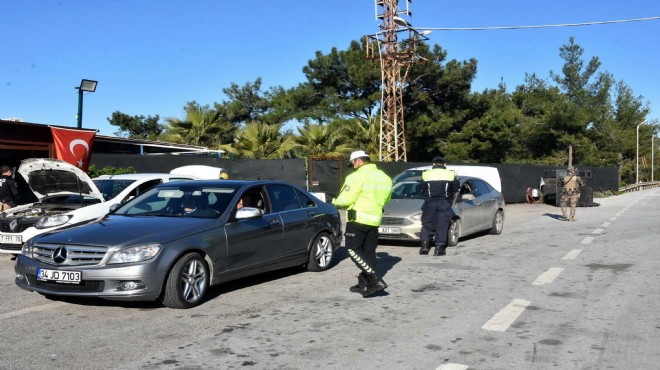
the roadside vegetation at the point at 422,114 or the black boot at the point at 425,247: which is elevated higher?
the roadside vegetation at the point at 422,114

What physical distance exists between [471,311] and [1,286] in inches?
229

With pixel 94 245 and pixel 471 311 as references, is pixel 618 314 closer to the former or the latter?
pixel 471 311

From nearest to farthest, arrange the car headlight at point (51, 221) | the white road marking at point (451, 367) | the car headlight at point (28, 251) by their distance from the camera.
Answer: the white road marking at point (451, 367), the car headlight at point (28, 251), the car headlight at point (51, 221)

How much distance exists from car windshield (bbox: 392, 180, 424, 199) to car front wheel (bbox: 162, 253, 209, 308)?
6.58 meters

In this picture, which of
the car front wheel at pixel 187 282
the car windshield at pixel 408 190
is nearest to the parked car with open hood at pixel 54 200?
the car front wheel at pixel 187 282

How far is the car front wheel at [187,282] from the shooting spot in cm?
626

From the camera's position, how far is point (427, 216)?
429 inches

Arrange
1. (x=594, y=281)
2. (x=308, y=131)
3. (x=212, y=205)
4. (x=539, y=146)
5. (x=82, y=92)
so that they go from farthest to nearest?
(x=539, y=146), (x=308, y=131), (x=82, y=92), (x=594, y=281), (x=212, y=205)

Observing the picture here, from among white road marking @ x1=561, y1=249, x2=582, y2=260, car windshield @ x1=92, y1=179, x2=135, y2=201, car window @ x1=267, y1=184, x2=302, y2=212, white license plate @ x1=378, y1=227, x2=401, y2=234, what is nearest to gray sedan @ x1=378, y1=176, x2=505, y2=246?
white license plate @ x1=378, y1=227, x2=401, y2=234

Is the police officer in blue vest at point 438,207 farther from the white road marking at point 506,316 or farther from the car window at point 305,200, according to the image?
the white road marking at point 506,316

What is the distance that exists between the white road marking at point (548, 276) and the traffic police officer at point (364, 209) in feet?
7.95

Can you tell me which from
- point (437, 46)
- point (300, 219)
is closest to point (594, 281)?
point (300, 219)

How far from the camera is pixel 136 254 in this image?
6.11 m

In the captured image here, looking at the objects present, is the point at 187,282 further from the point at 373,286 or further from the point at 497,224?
the point at 497,224
